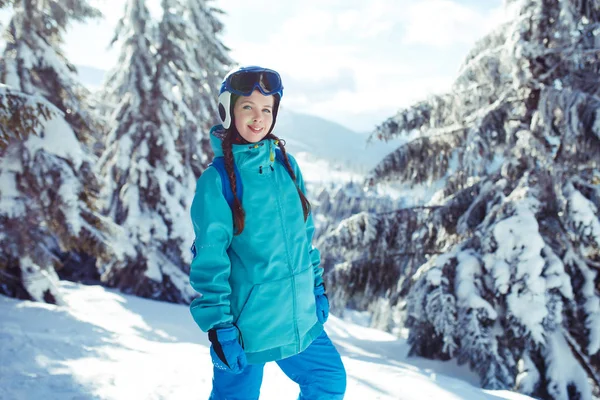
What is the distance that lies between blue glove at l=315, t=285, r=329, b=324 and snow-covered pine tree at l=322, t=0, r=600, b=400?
3.69 m

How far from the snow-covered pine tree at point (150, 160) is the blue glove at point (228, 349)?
10033 mm

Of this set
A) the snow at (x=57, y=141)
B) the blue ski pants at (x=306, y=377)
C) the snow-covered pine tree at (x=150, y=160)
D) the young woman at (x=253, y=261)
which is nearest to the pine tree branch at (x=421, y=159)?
the snow at (x=57, y=141)

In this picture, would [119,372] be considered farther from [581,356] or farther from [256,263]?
[581,356]

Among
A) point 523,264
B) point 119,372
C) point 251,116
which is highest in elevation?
point 251,116

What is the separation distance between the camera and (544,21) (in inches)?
243

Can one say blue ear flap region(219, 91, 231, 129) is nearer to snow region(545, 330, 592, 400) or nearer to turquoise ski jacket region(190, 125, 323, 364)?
turquoise ski jacket region(190, 125, 323, 364)

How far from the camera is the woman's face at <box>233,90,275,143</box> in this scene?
2422 millimetres

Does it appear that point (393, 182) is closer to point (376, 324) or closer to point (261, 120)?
point (261, 120)

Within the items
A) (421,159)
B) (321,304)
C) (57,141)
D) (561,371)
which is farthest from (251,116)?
(421,159)

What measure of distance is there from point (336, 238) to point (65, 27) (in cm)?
759

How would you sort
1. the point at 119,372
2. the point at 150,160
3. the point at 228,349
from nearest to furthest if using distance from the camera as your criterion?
the point at 228,349 < the point at 119,372 < the point at 150,160

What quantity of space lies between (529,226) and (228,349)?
15.9ft

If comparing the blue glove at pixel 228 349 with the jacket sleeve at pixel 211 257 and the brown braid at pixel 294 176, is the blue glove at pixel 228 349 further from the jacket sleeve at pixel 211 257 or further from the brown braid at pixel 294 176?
the brown braid at pixel 294 176

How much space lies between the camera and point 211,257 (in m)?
2.13
